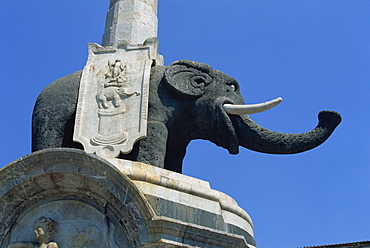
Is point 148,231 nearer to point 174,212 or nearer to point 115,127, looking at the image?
point 174,212

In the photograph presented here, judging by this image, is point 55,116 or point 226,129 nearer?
point 55,116

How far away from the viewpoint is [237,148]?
9.52 m

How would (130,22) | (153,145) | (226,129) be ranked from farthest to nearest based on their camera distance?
(130,22), (226,129), (153,145)

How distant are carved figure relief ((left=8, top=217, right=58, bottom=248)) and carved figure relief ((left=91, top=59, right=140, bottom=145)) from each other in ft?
4.71

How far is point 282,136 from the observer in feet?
31.5

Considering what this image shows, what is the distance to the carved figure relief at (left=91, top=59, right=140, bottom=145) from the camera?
29.1 feet

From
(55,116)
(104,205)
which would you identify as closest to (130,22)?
(55,116)

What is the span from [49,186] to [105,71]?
2281 mm

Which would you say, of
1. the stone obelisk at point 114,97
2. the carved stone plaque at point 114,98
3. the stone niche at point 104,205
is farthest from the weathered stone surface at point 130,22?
the stone niche at point 104,205

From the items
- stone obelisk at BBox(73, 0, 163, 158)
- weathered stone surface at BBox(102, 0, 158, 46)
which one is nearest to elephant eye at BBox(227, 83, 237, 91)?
stone obelisk at BBox(73, 0, 163, 158)

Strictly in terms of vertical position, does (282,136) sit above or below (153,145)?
above

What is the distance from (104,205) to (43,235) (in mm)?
848

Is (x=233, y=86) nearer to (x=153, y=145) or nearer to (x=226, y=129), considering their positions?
(x=226, y=129)

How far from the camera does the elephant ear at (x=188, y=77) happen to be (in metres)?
9.44
